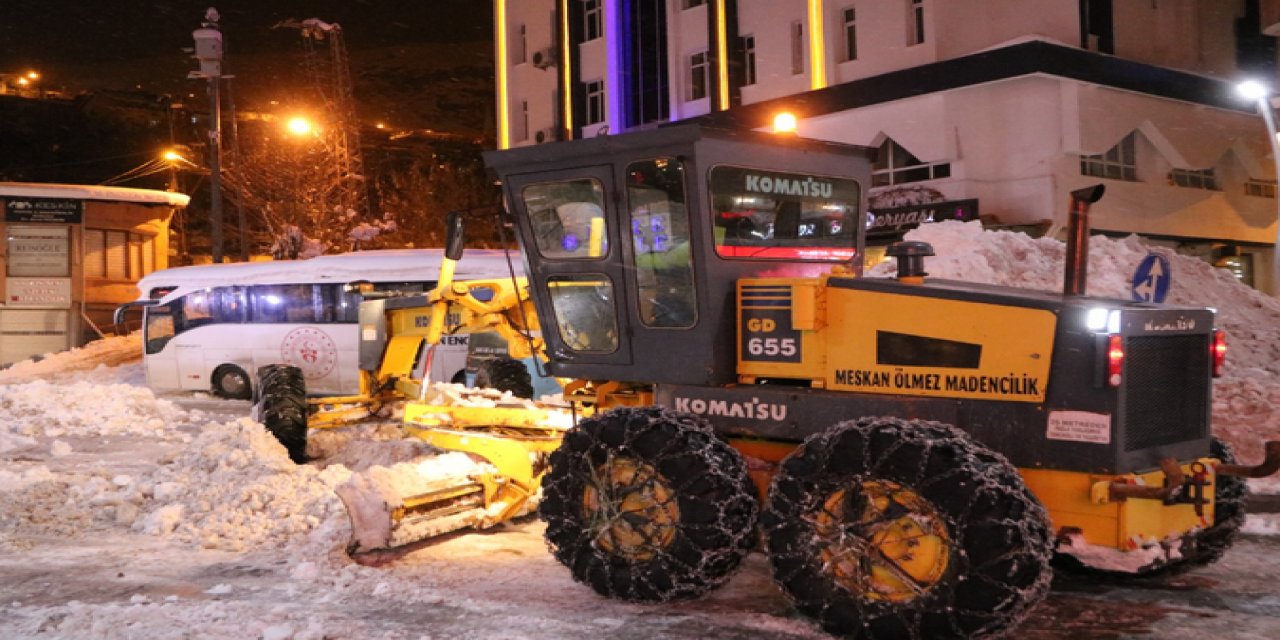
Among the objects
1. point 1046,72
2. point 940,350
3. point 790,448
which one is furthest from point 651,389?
point 1046,72

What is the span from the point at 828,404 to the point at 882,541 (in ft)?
3.01

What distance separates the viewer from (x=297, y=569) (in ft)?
22.8

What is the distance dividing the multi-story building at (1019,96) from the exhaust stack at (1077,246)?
17.7m

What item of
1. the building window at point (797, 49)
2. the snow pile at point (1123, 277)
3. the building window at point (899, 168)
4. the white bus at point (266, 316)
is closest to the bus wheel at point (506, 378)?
the snow pile at point (1123, 277)

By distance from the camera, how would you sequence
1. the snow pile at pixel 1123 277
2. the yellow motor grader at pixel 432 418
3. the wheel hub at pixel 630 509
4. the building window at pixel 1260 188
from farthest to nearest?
1. the building window at pixel 1260 188
2. the snow pile at pixel 1123 277
3. the yellow motor grader at pixel 432 418
4. the wheel hub at pixel 630 509

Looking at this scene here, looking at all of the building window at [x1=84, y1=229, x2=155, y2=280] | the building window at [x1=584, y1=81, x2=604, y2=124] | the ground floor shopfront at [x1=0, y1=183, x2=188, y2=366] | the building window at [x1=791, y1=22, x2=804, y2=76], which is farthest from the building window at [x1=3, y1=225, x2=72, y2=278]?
the building window at [x1=791, y1=22, x2=804, y2=76]

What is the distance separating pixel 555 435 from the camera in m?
8.45

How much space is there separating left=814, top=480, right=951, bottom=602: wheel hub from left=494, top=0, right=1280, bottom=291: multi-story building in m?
18.9

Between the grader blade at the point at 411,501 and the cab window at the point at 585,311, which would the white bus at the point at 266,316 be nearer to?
the grader blade at the point at 411,501

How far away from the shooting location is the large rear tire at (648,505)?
18.8 feet

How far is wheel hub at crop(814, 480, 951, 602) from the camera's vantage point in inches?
201

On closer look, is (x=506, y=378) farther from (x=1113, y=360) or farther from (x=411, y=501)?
(x=1113, y=360)

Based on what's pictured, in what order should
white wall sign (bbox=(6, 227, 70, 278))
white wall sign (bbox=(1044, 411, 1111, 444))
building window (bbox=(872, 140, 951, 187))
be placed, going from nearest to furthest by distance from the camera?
white wall sign (bbox=(1044, 411, 1111, 444)) → building window (bbox=(872, 140, 951, 187)) → white wall sign (bbox=(6, 227, 70, 278))

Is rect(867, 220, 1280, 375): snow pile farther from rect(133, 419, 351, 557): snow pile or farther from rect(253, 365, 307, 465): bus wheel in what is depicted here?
rect(133, 419, 351, 557): snow pile
